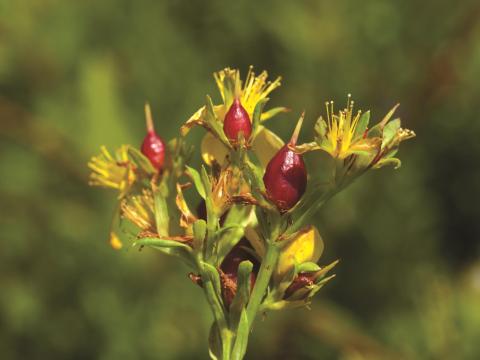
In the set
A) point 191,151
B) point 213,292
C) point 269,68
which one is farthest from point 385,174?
point 213,292

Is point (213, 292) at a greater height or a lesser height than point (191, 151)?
lesser

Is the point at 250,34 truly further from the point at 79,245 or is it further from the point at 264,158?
the point at 264,158

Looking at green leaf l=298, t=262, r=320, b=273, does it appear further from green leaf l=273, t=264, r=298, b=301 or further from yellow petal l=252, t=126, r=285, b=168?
yellow petal l=252, t=126, r=285, b=168

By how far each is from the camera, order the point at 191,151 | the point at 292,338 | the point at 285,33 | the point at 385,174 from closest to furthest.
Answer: the point at 191,151
the point at 292,338
the point at 385,174
the point at 285,33

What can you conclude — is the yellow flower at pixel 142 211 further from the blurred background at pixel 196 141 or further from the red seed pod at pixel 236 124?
the blurred background at pixel 196 141

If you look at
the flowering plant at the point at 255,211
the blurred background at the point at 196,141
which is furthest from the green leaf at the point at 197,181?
the blurred background at the point at 196,141

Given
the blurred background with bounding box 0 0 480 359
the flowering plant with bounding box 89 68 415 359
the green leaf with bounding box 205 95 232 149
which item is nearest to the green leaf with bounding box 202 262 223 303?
the flowering plant with bounding box 89 68 415 359
